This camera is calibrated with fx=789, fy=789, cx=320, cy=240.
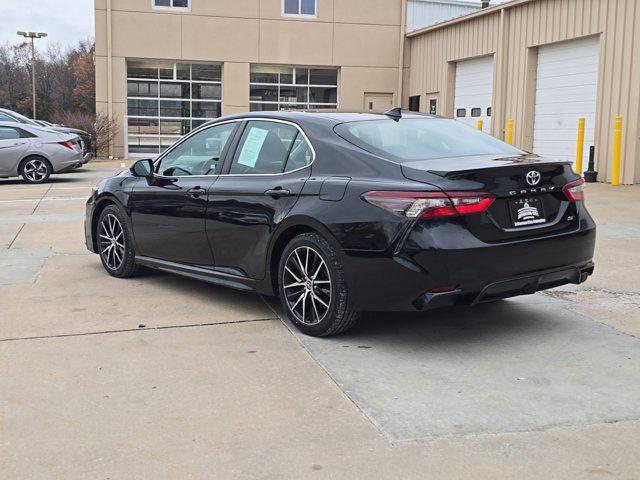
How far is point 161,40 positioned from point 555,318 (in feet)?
78.8

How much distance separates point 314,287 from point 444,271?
955 millimetres

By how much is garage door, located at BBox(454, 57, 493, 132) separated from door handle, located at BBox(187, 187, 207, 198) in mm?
18529

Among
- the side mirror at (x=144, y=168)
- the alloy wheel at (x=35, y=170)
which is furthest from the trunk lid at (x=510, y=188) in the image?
the alloy wheel at (x=35, y=170)

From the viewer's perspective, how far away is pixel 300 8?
92.5 feet

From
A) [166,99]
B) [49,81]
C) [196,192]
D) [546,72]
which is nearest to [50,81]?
[49,81]

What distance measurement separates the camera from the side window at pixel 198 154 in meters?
6.23

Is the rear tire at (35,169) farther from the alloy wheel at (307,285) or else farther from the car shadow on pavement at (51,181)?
the alloy wheel at (307,285)

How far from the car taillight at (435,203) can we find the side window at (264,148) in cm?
117

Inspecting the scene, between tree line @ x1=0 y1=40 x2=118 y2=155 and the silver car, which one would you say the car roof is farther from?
tree line @ x1=0 y1=40 x2=118 y2=155

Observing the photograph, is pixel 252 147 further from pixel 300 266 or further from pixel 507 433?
pixel 507 433

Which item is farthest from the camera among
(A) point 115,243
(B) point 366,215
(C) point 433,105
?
(C) point 433,105

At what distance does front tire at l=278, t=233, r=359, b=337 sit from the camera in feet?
16.2

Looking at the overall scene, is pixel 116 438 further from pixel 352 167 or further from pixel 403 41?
pixel 403 41

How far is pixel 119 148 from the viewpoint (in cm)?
2848
